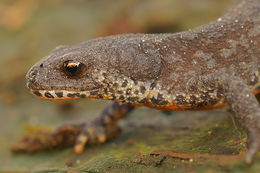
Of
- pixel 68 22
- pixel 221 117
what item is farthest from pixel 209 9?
pixel 221 117

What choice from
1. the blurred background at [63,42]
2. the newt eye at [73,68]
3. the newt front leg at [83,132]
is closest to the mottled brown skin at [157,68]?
the newt eye at [73,68]

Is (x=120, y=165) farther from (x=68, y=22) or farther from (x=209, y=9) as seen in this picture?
(x=68, y=22)

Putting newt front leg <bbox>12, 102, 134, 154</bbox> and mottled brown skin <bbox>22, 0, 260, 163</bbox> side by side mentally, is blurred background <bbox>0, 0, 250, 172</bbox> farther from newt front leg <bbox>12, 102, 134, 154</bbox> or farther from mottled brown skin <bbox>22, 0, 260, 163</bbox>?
mottled brown skin <bbox>22, 0, 260, 163</bbox>

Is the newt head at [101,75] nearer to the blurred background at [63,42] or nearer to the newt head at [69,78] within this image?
the newt head at [69,78]

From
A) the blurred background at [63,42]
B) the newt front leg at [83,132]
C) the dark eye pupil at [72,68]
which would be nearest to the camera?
the dark eye pupil at [72,68]

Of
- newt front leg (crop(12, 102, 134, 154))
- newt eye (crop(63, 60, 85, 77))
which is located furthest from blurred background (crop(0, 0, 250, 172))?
newt eye (crop(63, 60, 85, 77))

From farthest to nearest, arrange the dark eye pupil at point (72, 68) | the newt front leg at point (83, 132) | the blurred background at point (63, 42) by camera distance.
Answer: the newt front leg at point (83, 132), the blurred background at point (63, 42), the dark eye pupil at point (72, 68)

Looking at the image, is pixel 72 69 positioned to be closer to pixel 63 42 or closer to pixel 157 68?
pixel 157 68

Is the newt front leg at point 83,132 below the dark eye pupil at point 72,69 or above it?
below
